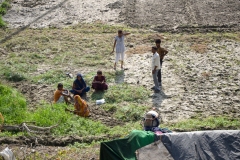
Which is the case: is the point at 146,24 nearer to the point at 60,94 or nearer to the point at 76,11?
the point at 76,11

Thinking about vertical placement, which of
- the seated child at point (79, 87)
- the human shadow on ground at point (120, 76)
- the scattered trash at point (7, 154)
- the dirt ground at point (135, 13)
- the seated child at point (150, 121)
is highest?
the dirt ground at point (135, 13)

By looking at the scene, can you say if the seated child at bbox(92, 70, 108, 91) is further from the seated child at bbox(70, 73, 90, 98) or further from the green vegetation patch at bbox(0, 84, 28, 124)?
the green vegetation patch at bbox(0, 84, 28, 124)

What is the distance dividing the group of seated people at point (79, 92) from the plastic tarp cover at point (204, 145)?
3432 mm

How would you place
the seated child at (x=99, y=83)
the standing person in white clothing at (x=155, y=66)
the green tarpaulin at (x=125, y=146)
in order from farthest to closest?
the seated child at (x=99, y=83) < the standing person in white clothing at (x=155, y=66) < the green tarpaulin at (x=125, y=146)

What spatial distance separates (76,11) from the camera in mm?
17312

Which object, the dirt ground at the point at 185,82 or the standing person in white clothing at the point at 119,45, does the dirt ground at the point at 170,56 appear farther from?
the standing person in white clothing at the point at 119,45

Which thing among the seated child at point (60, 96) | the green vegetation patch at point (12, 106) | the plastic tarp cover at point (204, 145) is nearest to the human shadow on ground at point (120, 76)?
the seated child at point (60, 96)

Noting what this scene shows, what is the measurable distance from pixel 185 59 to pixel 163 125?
4.20 m

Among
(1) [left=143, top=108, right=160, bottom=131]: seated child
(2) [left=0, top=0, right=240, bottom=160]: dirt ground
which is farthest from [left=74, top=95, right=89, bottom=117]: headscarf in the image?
(1) [left=143, top=108, right=160, bottom=131]: seated child

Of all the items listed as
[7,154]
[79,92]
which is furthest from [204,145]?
[79,92]

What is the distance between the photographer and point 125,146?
627cm

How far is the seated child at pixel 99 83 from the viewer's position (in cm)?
1088

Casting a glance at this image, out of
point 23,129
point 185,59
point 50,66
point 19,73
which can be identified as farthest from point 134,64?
point 23,129

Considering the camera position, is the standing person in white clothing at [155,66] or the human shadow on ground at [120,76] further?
the human shadow on ground at [120,76]
